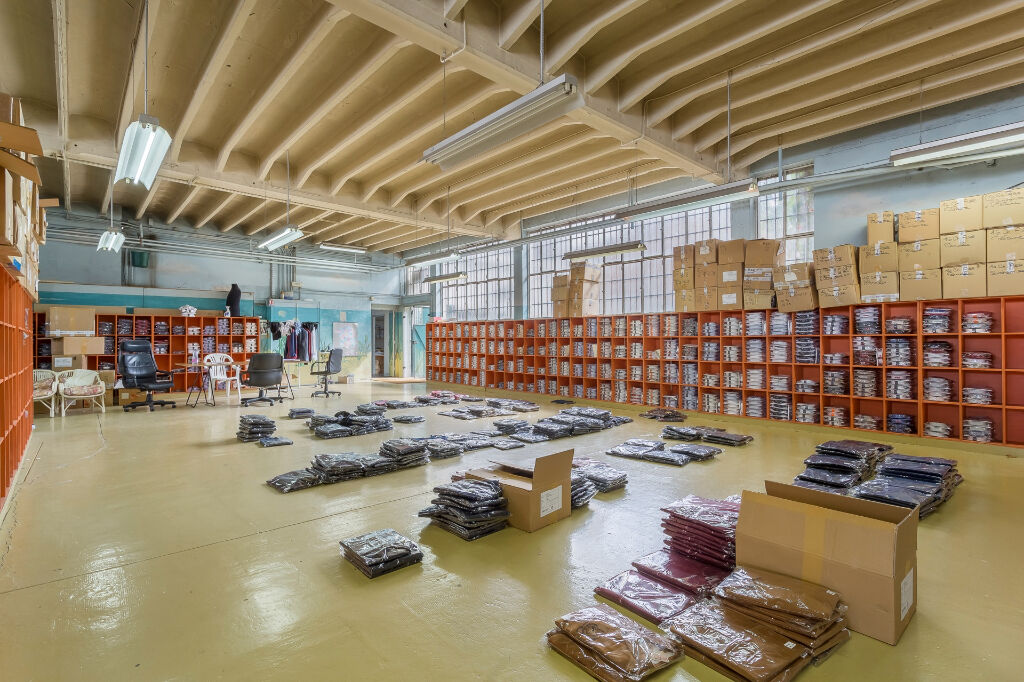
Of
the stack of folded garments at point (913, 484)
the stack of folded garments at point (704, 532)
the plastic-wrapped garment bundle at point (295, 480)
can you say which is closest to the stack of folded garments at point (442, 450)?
the plastic-wrapped garment bundle at point (295, 480)

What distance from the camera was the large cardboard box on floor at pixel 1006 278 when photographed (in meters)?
5.21

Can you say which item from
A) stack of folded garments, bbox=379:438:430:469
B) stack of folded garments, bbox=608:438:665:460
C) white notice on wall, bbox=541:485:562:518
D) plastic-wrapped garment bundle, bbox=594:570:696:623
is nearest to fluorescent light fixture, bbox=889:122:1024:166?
stack of folded garments, bbox=608:438:665:460

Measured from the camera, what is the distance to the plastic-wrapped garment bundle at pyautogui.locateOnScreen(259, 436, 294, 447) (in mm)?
5770

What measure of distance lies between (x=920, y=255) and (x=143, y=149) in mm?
8457

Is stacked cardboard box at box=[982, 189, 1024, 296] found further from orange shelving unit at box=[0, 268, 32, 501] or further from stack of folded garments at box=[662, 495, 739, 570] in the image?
orange shelving unit at box=[0, 268, 32, 501]

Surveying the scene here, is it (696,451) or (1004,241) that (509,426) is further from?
(1004,241)

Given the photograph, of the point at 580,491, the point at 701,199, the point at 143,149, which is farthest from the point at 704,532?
the point at 143,149

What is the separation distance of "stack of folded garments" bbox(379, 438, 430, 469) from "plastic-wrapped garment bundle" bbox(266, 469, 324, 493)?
2.48 ft

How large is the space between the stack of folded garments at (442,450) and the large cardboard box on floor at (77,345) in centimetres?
848

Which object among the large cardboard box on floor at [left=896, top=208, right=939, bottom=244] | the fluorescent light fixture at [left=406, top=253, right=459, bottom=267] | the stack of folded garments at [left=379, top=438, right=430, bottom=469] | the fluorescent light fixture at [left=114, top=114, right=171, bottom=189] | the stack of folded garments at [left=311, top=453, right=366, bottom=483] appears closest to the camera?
the fluorescent light fixture at [left=114, top=114, right=171, bottom=189]

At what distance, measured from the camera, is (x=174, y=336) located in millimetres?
11523

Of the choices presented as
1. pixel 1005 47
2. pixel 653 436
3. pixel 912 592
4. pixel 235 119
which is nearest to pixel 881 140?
pixel 1005 47

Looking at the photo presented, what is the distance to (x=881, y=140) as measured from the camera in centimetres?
680

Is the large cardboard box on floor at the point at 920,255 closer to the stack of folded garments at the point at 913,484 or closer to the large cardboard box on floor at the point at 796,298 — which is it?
the large cardboard box on floor at the point at 796,298
